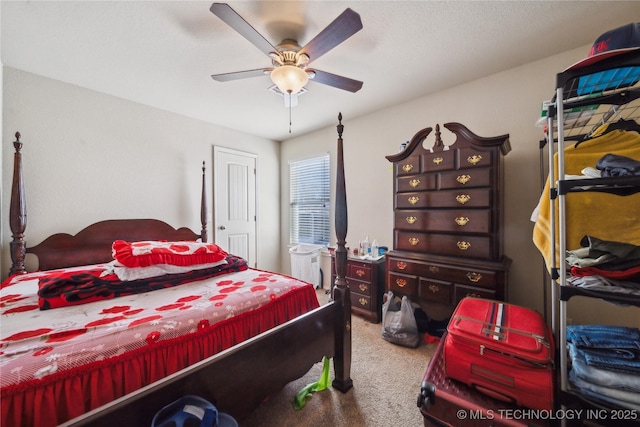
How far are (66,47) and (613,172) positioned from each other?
3.56m

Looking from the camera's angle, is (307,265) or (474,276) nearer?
(474,276)

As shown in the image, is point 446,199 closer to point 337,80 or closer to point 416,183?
point 416,183

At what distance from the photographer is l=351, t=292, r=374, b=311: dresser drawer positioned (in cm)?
279

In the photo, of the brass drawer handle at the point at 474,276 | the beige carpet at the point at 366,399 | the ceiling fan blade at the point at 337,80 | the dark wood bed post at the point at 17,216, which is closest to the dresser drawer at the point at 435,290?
the brass drawer handle at the point at 474,276

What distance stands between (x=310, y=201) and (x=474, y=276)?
2.68 metres

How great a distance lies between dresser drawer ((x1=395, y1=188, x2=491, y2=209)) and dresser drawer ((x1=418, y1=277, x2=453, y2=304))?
0.70 metres

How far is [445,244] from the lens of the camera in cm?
226

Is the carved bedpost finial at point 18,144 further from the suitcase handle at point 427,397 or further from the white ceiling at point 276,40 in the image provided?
the suitcase handle at point 427,397

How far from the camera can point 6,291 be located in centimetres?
162

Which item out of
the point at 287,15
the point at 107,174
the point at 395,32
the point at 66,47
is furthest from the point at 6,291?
the point at 395,32

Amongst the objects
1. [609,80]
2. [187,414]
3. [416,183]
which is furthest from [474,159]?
[187,414]

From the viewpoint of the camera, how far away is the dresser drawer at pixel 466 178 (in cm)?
205

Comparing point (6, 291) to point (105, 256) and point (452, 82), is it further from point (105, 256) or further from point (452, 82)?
point (452, 82)

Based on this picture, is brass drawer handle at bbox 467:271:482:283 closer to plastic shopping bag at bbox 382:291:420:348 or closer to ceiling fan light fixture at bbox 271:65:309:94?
plastic shopping bag at bbox 382:291:420:348
